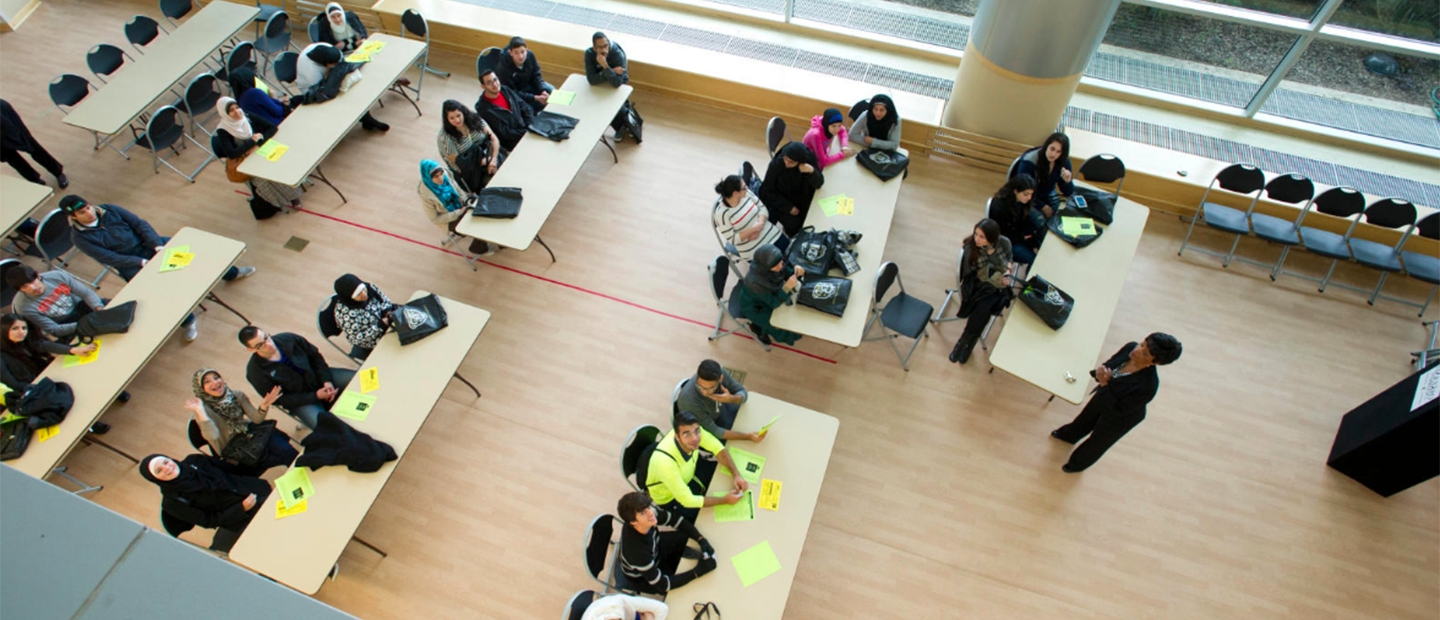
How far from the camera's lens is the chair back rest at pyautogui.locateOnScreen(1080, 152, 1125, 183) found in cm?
585

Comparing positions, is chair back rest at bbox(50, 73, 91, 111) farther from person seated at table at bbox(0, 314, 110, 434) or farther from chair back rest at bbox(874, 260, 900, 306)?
chair back rest at bbox(874, 260, 900, 306)

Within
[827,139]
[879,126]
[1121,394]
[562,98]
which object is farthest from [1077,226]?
[562,98]

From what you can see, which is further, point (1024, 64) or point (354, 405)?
point (1024, 64)

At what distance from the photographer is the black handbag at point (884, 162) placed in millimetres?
5547

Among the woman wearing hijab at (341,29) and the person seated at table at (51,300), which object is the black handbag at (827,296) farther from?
the woman wearing hijab at (341,29)

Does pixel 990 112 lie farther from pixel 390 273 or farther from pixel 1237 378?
pixel 390 273

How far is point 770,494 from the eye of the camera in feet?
12.8

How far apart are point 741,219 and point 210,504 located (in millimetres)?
4026

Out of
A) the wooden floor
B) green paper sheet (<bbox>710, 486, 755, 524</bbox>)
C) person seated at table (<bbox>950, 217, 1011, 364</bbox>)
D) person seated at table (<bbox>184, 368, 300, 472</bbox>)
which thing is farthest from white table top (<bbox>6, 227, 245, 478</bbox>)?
person seated at table (<bbox>950, 217, 1011, 364</bbox>)

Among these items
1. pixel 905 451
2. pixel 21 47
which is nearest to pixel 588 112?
pixel 905 451

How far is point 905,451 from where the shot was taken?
505 centimetres

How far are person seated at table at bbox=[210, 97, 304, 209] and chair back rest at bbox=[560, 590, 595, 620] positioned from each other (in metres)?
5.18

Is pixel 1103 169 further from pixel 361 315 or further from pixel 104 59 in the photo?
pixel 104 59

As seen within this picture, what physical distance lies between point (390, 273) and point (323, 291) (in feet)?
1.92
